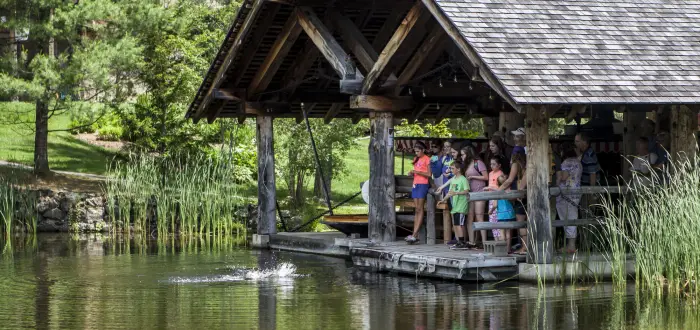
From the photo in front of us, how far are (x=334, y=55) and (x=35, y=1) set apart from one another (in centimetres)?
1103

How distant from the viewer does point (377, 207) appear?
56.7 ft

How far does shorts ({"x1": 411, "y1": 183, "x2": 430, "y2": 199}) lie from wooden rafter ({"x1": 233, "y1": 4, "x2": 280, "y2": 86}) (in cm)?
353

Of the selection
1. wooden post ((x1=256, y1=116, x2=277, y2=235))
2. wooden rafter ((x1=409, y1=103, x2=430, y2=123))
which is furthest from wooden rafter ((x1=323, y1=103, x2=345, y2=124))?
wooden post ((x1=256, y1=116, x2=277, y2=235))

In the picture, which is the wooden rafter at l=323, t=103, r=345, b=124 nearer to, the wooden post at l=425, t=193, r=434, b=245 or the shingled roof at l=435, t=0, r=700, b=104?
the wooden post at l=425, t=193, r=434, b=245

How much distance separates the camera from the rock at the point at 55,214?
2544 cm

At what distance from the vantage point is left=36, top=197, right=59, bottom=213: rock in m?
25.4

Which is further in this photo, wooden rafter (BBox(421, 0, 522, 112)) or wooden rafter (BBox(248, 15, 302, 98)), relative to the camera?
wooden rafter (BBox(248, 15, 302, 98))

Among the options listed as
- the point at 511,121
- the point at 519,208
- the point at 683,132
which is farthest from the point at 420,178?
the point at 511,121

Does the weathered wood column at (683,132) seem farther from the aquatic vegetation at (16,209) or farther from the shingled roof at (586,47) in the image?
the aquatic vegetation at (16,209)

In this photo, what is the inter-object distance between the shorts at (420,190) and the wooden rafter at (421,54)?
136 cm

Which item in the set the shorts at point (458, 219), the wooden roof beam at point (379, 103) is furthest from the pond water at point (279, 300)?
the wooden roof beam at point (379, 103)

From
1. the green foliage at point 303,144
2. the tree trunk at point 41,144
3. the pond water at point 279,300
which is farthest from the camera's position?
the tree trunk at point 41,144

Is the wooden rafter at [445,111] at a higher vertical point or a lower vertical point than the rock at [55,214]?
higher

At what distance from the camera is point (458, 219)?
1642 cm
